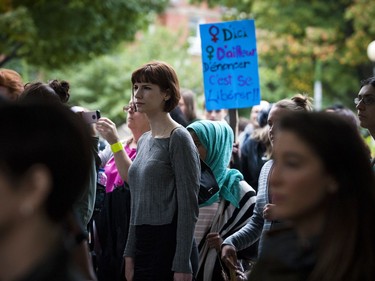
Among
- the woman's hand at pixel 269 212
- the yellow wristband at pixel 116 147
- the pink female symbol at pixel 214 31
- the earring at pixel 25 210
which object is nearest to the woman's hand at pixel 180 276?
the woman's hand at pixel 269 212

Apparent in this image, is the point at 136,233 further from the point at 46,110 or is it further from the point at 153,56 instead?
the point at 153,56

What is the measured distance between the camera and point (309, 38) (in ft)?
90.7

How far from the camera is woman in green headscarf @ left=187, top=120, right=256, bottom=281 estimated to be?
242 inches

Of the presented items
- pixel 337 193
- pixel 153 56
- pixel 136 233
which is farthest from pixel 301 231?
pixel 153 56

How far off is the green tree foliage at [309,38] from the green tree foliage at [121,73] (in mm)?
9163

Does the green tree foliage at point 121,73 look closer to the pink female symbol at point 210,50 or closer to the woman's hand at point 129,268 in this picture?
the pink female symbol at point 210,50

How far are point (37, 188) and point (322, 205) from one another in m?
1.06

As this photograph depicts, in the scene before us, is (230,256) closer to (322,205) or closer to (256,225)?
(256,225)

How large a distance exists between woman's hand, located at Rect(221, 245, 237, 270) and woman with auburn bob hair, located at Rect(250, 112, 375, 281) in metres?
2.32

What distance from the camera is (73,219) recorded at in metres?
2.89

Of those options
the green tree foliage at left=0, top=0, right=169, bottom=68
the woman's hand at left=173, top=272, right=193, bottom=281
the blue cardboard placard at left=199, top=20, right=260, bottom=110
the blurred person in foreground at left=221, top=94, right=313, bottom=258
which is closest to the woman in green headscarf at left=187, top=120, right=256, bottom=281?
the blurred person in foreground at left=221, top=94, right=313, bottom=258

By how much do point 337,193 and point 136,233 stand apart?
260cm

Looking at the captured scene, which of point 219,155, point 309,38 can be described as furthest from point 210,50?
point 309,38

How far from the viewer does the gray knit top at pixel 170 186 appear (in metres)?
5.55
